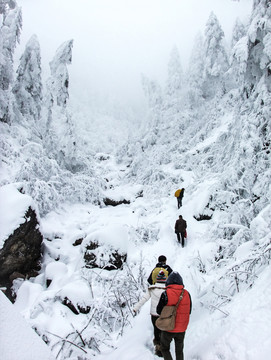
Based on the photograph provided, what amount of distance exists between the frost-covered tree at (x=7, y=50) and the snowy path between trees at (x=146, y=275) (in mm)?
7451

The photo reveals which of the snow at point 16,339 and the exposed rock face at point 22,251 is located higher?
the snow at point 16,339

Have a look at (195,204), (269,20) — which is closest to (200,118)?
(195,204)

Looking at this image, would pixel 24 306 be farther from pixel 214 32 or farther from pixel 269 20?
pixel 214 32

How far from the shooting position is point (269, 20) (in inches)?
240

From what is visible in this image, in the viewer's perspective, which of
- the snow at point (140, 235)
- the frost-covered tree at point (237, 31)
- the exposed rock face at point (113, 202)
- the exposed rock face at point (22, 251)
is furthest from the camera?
the frost-covered tree at point (237, 31)

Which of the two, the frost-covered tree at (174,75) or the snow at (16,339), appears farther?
the frost-covered tree at (174,75)

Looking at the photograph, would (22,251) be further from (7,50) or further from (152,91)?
(152,91)

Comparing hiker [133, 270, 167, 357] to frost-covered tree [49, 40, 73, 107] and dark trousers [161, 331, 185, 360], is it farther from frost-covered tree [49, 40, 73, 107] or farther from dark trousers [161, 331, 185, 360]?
frost-covered tree [49, 40, 73, 107]

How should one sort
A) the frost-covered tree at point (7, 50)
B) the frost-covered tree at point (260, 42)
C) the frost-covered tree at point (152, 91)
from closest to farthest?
the frost-covered tree at point (260, 42)
the frost-covered tree at point (7, 50)
the frost-covered tree at point (152, 91)

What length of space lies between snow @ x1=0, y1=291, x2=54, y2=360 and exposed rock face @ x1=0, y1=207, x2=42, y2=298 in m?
6.68

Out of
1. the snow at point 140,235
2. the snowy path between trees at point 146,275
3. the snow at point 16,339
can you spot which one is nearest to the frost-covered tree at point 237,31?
the snow at point 140,235

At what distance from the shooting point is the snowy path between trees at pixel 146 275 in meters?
3.23

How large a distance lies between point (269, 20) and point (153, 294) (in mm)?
7471

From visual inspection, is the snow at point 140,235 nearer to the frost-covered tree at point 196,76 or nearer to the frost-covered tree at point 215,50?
the frost-covered tree at point 196,76
